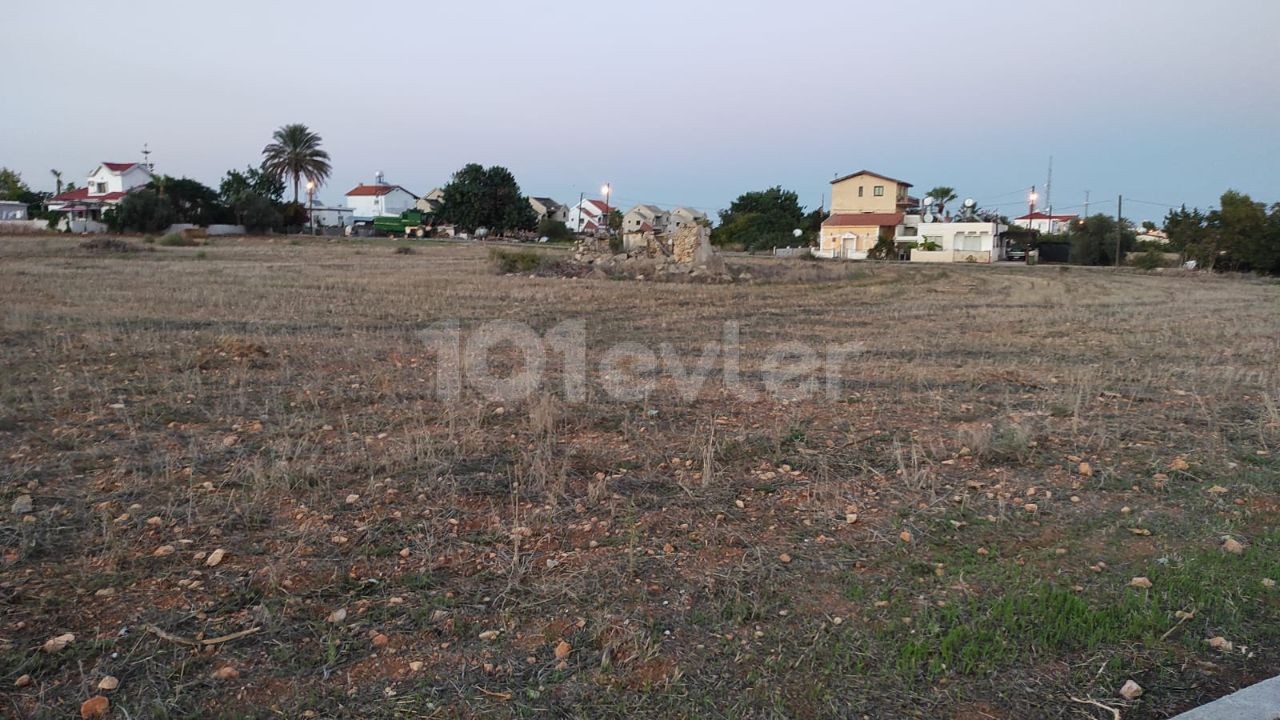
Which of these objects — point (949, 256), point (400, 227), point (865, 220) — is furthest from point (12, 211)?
point (949, 256)

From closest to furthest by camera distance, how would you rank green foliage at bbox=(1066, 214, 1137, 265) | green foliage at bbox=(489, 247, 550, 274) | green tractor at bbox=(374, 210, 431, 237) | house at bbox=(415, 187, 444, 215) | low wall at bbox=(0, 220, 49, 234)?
1. green foliage at bbox=(489, 247, 550, 274)
2. green foliage at bbox=(1066, 214, 1137, 265)
3. low wall at bbox=(0, 220, 49, 234)
4. green tractor at bbox=(374, 210, 431, 237)
5. house at bbox=(415, 187, 444, 215)

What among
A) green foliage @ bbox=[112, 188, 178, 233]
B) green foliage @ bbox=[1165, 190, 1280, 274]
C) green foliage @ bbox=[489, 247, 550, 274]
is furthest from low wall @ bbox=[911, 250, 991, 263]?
green foliage @ bbox=[112, 188, 178, 233]

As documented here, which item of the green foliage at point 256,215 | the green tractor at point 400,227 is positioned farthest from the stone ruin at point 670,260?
the green tractor at point 400,227

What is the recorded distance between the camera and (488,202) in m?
73.2

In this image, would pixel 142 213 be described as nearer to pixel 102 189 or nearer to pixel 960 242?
pixel 102 189

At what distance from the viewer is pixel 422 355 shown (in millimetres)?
10625

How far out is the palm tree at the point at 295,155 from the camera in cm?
7244

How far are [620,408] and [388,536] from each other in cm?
339

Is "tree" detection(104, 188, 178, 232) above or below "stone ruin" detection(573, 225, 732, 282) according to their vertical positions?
above

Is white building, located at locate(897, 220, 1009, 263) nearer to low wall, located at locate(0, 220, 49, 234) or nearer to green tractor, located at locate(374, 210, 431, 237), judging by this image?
green tractor, located at locate(374, 210, 431, 237)

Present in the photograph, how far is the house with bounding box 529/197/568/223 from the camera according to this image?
10438cm

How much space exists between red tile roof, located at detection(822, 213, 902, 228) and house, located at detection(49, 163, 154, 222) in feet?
190

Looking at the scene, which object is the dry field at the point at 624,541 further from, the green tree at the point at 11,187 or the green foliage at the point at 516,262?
the green tree at the point at 11,187

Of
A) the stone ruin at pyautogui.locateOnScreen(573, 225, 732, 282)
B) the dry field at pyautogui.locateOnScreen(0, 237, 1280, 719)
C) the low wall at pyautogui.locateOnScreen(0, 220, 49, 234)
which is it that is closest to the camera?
the dry field at pyautogui.locateOnScreen(0, 237, 1280, 719)
